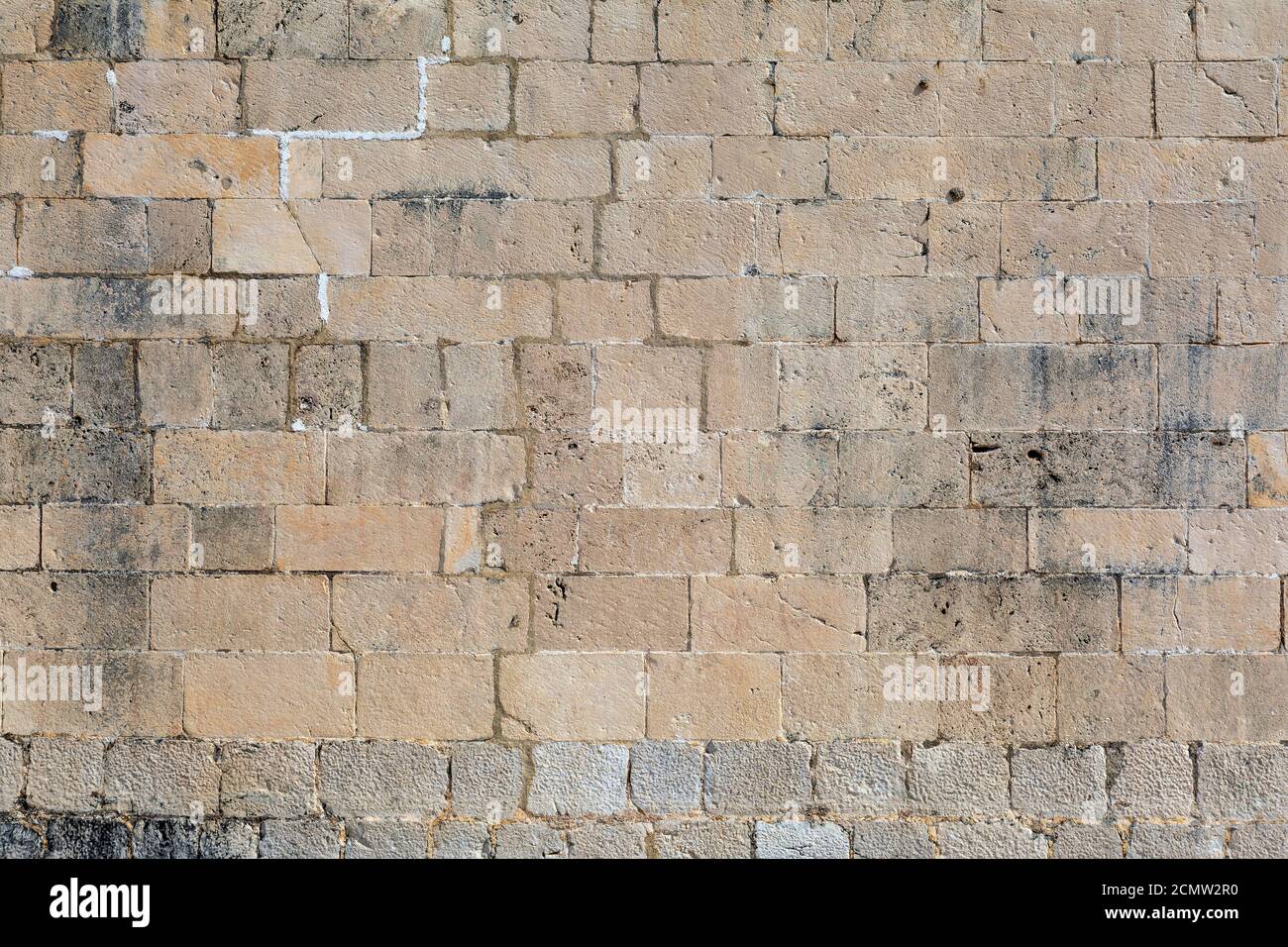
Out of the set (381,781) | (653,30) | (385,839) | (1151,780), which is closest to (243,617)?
(381,781)

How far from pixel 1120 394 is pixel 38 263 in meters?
5.46

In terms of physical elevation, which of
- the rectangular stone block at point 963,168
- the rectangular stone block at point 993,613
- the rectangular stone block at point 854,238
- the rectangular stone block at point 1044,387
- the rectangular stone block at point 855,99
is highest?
the rectangular stone block at point 855,99

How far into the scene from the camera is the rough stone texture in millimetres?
Answer: 4574

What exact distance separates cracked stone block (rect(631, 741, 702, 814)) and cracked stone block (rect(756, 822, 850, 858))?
369 mm

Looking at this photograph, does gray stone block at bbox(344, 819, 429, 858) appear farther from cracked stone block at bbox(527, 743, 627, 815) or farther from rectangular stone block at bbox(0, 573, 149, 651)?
rectangular stone block at bbox(0, 573, 149, 651)

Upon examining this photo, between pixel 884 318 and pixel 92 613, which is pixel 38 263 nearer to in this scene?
pixel 92 613

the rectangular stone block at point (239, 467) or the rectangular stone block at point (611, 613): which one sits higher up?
the rectangular stone block at point (239, 467)

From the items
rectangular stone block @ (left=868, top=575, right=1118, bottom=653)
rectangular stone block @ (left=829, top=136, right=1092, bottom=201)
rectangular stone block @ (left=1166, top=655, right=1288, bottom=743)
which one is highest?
rectangular stone block @ (left=829, top=136, right=1092, bottom=201)

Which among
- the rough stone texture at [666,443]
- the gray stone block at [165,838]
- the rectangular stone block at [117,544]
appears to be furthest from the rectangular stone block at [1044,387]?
the gray stone block at [165,838]

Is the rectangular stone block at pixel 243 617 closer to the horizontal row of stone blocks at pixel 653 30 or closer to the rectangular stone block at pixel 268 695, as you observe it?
the rectangular stone block at pixel 268 695

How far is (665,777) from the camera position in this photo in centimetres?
457

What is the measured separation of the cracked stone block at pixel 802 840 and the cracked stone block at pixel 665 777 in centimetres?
37

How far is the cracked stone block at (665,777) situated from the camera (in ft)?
15.0

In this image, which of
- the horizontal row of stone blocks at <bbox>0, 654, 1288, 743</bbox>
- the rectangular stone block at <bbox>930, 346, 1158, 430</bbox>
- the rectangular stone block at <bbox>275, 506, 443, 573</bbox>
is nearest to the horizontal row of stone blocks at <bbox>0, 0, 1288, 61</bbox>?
the rectangular stone block at <bbox>930, 346, 1158, 430</bbox>
